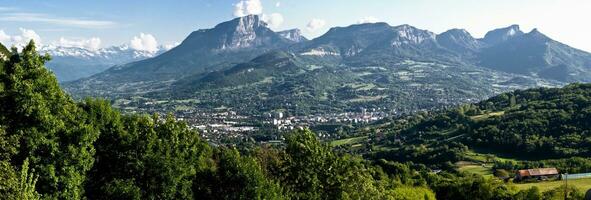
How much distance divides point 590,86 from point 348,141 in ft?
283

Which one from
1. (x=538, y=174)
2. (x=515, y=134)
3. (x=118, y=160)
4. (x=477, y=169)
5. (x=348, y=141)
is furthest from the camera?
(x=348, y=141)

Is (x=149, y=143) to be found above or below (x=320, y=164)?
above

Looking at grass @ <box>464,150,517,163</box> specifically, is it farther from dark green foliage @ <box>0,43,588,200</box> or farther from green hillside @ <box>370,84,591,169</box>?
dark green foliage @ <box>0,43,588,200</box>

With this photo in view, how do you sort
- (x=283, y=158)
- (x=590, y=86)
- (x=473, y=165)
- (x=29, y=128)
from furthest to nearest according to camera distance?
1. (x=590, y=86)
2. (x=473, y=165)
3. (x=283, y=158)
4. (x=29, y=128)

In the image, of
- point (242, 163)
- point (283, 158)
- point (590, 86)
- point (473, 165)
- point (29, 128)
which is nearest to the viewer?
point (29, 128)

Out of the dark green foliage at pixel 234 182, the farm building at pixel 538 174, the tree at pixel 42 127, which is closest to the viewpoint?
the tree at pixel 42 127

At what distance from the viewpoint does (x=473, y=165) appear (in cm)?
12281

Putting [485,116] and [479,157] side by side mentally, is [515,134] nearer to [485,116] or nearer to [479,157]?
[479,157]

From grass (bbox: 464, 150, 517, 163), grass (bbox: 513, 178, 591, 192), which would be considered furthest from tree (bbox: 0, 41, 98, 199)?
grass (bbox: 464, 150, 517, 163)

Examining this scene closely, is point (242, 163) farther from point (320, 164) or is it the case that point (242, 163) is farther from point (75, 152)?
point (75, 152)

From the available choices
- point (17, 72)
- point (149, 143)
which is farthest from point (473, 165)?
point (17, 72)

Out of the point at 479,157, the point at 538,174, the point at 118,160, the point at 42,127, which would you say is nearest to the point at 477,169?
the point at 479,157

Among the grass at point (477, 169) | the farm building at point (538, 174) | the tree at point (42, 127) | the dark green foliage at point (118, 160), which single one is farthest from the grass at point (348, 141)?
the tree at point (42, 127)

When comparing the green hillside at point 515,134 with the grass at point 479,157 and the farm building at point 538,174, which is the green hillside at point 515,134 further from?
the farm building at point 538,174
